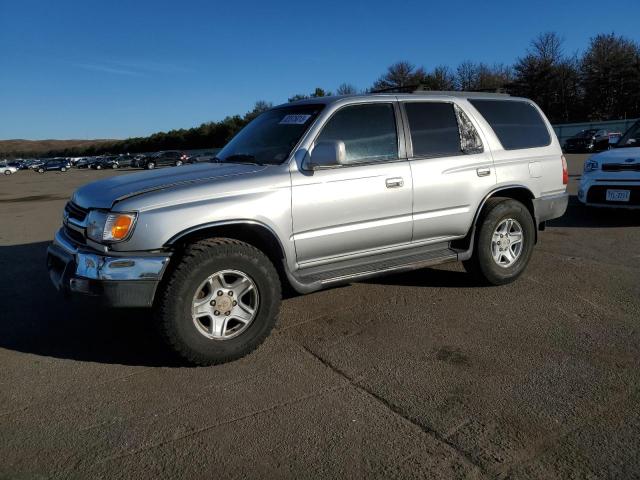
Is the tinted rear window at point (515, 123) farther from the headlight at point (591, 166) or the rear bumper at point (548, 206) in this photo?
the headlight at point (591, 166)

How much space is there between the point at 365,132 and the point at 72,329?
2.95 meters

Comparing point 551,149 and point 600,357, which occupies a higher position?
point 551,149

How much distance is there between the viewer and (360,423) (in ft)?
9.43

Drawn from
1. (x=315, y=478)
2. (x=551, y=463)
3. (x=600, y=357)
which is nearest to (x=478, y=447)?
(x=551, y=463)

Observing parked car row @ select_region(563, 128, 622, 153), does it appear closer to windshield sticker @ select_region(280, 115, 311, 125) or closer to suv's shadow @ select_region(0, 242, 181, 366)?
windshield sticker @ select_region(280, 115, 311, 125)

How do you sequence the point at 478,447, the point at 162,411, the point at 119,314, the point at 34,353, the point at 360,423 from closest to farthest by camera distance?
the point at 478,447, the point at 360,423, the point at 162,411, the point at 34,353, the point at 119,314

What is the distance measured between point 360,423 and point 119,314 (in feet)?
9.04

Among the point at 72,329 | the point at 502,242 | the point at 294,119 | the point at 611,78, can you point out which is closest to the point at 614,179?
the point at 502,242

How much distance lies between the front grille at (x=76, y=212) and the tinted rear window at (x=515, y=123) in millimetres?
3657

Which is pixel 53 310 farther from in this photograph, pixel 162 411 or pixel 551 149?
pixel 551 149

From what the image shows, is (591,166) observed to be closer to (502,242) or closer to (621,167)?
(621,167)

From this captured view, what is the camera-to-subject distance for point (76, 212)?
400cm

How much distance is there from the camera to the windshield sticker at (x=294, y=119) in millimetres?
4343

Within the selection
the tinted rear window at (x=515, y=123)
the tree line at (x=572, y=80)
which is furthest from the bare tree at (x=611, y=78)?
the tinted rear window at (x=515, y=123)
